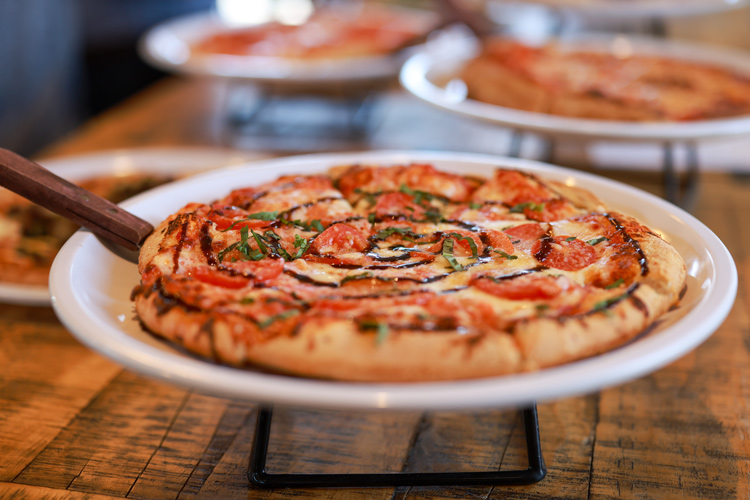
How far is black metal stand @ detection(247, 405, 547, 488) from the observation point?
1.26m

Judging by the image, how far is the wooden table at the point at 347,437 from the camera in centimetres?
131

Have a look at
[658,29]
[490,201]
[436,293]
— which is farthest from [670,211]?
[658,29]

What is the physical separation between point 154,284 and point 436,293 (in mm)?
475

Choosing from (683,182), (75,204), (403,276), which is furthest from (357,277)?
(683,182)

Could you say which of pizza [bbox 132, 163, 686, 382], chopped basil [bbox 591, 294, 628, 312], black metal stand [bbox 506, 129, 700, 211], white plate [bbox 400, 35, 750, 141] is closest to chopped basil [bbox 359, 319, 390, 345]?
pizza [bbox 132, 163, 686, 382]

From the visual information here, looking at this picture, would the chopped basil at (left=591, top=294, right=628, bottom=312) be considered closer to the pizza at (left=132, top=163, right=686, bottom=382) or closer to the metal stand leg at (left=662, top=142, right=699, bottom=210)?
the pizza at (left=132, top=163, right=686, bottom=382)

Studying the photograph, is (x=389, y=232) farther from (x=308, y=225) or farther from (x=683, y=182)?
(x=683, y=182)

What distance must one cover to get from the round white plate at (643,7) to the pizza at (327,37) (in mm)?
887

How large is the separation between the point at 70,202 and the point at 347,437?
753mm

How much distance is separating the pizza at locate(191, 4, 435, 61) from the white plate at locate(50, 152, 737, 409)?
2566 mm

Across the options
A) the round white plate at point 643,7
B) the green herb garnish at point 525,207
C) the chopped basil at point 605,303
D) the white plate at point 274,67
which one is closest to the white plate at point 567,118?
the round white plate at point 643,7

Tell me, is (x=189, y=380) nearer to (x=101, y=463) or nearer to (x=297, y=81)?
(x=101, y=463)

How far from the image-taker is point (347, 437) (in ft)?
4.85

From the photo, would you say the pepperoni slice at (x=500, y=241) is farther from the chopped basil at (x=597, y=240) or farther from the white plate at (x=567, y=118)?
the white plate at (x=567, y=118)
